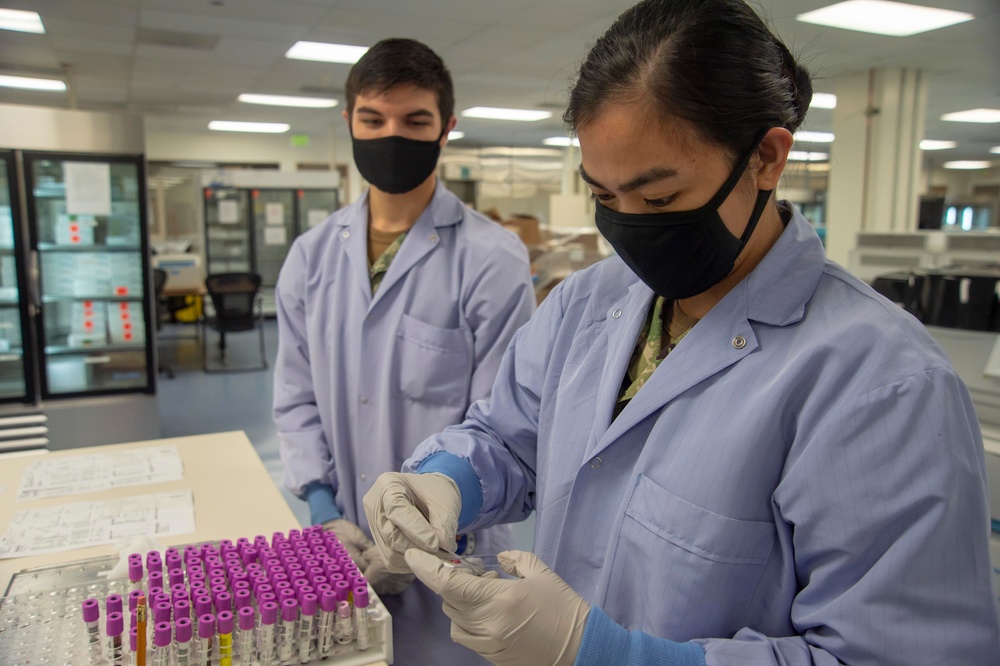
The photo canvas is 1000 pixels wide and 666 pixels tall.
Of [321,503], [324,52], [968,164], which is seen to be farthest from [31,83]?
[968,164]

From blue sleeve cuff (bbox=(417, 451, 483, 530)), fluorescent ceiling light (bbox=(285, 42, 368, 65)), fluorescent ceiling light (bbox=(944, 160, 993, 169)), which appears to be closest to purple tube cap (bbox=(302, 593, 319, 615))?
blue sleeve cuff (bbox=(417, 451, 483, 530))

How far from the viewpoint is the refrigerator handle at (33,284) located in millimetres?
4121

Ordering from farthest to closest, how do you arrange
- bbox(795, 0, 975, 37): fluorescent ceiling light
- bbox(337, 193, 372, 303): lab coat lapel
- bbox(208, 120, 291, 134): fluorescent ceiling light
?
1. bbox(208, 120, 291, 134): fluorescent ceiling light
2. bbox(795, 0, 975, 37): fluorescent ceiling light
3. bbox(337, 193, 372, 303): lab coat lapel

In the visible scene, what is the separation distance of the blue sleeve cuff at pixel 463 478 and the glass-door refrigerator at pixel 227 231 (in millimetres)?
9219

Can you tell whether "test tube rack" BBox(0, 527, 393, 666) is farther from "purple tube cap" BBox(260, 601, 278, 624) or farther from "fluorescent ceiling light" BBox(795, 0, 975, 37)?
"fluorescent ceiling light" BBox(795, 0, 975, 37)

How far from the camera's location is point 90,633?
41.5 inches

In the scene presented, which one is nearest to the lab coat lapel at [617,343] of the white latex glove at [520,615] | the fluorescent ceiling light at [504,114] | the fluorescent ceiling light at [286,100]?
the white latex glove at [520,615]

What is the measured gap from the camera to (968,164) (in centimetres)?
1596

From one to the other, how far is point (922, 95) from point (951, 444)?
25.7ft

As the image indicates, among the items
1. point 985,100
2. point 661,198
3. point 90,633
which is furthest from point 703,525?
point 985,100

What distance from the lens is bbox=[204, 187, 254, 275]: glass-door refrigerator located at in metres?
9.48

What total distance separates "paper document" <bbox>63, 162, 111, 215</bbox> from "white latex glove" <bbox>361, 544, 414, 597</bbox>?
12.6 feet

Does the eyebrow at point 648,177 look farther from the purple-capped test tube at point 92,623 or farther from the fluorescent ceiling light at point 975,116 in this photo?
the fluorescent ceiling light at point 975,116

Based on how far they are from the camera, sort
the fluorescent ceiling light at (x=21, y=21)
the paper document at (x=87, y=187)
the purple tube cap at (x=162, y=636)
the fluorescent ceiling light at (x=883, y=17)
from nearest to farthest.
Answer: the purple tube cap at (x=162, y=636)
the paper document at (x=87, y=187)
the fluorescent ceiling light at (x=883, y=17)
the fluorescent ceiling light at (x=21, y=21)
